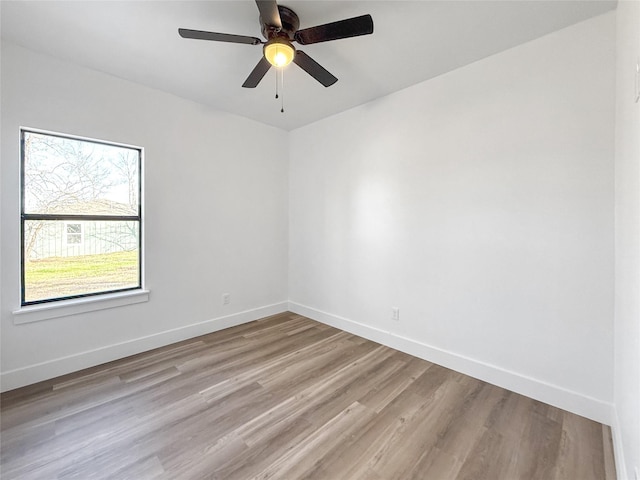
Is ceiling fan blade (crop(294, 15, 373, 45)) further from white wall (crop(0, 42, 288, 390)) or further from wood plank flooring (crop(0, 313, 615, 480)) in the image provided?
wood plank flooring (crop(0, 313, 615, 480))

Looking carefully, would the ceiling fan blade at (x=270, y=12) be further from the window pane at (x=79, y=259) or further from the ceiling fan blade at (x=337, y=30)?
the window pane at (x=79, y=259)

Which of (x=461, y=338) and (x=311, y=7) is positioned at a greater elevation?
(x=311, y=7)

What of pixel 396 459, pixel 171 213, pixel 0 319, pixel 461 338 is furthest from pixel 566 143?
pixel 0 319

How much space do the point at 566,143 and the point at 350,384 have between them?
238 cm

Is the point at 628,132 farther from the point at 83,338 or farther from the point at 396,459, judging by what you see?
the point at 83,338

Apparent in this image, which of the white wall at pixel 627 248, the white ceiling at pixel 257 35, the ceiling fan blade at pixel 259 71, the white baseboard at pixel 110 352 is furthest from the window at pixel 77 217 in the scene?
the white wall at pixel 627 248

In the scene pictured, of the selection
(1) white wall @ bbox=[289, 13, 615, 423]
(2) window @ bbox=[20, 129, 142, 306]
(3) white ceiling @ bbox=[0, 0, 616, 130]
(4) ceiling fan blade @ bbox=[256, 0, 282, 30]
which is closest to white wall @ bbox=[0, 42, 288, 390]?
(2) window @ bbox=[20, 129, 142, 306]

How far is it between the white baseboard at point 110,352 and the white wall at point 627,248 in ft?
11.0

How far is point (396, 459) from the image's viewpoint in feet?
5.08

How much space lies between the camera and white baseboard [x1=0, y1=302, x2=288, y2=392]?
7.22ft

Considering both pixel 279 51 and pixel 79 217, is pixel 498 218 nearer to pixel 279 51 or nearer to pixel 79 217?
pixel 279 51

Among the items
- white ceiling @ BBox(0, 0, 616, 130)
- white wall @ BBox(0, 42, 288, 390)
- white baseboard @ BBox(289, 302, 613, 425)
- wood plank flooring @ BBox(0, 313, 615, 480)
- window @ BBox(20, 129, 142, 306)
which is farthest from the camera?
window @ BBox(20, 129, 142, 306)

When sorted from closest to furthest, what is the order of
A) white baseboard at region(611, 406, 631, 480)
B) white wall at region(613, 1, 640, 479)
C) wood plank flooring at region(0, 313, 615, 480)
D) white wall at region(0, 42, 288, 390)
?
white wall at region(613, 1, 640, 479), white baseboard at region(611, 406, 631, 480), wood plank flooring at region(0, 313, 615, 480), white wall at region(0, 42, 288, 390)

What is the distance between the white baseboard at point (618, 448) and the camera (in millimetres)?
1350
